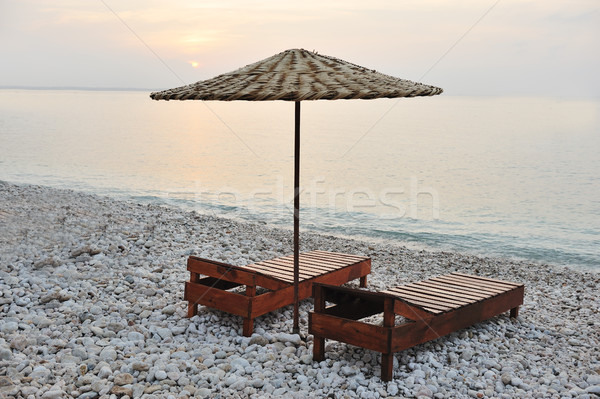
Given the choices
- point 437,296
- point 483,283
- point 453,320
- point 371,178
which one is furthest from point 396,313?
point 371,178

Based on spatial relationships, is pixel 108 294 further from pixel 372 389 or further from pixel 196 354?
pixel 372 389

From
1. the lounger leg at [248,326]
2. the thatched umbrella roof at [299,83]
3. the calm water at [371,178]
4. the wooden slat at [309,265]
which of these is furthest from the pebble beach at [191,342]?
the calm water at [371,178]

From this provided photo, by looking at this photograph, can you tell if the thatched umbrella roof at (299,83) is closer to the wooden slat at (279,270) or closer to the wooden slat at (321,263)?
the wooden slat at (279,270)

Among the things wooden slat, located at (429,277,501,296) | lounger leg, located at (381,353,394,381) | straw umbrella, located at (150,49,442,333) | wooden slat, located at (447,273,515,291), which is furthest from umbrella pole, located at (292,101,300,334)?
wooden slat, located at (447,273,515,291)

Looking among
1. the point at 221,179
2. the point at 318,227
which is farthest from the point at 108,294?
the point at 221,179

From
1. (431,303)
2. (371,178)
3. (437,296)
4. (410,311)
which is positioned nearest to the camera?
(410,311)

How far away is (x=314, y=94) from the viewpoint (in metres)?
4.21

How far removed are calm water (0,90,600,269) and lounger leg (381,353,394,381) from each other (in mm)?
8130

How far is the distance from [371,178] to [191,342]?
1976cm

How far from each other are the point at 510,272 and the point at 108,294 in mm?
5832

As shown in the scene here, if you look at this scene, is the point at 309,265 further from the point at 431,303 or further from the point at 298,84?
the point at 298,84

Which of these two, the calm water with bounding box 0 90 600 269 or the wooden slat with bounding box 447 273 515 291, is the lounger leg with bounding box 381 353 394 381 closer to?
the wooden slat with bounding box 447 273 515 291

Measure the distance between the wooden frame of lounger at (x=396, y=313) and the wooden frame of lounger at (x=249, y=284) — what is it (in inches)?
24.0

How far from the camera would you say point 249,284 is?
5.38 metres
